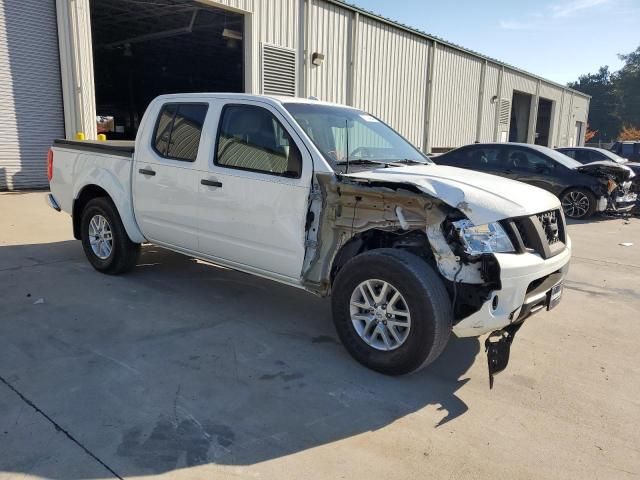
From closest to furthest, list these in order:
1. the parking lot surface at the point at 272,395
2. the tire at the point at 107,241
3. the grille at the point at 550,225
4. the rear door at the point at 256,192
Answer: the parking lot surface at the point at 272,395 → the grille at the point at 550,225 → the rear door at the point at 256,192 → the tire at the point at 107,241

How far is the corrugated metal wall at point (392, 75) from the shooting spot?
16906 mm

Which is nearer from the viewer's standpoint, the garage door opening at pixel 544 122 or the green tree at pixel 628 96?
the garage door opening at pixel 544 122

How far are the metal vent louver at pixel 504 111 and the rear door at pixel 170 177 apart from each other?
2482 centimetres

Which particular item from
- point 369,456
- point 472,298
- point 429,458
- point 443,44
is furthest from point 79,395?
point 443,44

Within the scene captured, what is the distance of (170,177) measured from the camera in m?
4.95

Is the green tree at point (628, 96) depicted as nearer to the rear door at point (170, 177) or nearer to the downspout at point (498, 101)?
the downspout at point (498, 101)

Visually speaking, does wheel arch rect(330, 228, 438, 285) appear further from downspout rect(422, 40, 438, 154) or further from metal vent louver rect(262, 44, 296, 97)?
downspout rect(422, 40, 438, 154)

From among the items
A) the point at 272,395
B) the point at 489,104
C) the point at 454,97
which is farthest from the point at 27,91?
the point at 489,104

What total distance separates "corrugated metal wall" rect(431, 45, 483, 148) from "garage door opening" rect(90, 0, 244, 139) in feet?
26.4

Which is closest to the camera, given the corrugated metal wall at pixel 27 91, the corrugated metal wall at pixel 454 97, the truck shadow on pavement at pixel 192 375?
the truck shadow on pavement at pixel 192 375

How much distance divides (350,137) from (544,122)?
34.6m

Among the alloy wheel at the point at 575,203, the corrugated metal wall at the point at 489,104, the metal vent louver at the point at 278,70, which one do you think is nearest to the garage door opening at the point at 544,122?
the corrugated metal wall at the point at 489,104

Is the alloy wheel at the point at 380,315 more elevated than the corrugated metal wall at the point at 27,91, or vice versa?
the corrugated metal wall at the point at 27,91

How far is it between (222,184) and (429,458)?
2784 mm
